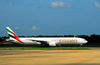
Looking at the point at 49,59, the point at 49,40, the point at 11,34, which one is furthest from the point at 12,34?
the point at 49,59

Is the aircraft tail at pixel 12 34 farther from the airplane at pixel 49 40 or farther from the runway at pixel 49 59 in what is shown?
the runway at pixel 49 59

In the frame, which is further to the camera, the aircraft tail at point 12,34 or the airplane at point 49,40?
the aircraft tail at point 12,34

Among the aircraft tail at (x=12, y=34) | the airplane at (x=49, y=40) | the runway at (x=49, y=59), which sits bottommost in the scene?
the runway at (x=49, y=59)

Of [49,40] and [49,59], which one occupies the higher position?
[49,40]

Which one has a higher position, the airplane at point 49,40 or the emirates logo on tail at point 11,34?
the emirates logo on tail at point 11,34

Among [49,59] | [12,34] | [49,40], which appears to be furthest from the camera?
[12,34]

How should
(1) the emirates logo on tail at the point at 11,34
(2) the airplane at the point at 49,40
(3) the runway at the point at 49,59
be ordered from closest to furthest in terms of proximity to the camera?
(3) the runway at the point at 49,59
(2) the airplane at the point at 49,40
(1) the emirates logo on tail at the point at 11,34

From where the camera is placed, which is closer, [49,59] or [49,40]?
[49,59]

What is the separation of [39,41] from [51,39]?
4.87 meters

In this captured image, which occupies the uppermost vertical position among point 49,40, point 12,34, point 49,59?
point 12,34

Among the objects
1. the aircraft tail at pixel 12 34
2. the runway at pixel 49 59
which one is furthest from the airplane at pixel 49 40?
the runway at pixel 49 59

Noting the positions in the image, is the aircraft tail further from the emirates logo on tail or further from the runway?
the runway

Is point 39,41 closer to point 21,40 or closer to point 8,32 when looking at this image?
point 21,40

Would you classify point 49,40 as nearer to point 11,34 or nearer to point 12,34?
point 12,34
